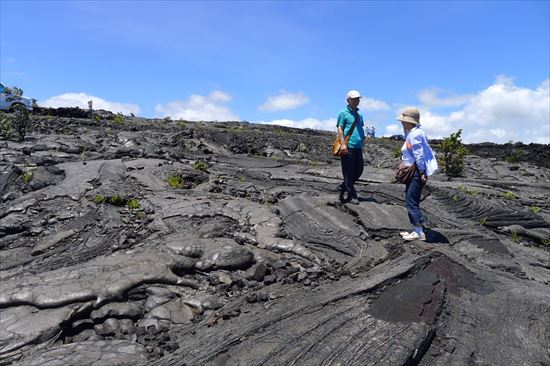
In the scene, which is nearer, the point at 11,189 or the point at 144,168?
the point at 11,189

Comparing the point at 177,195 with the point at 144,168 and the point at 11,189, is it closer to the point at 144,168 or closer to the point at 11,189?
the point at 144,168

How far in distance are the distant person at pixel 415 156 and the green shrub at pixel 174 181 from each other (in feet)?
18.8

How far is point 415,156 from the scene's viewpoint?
6855 mm

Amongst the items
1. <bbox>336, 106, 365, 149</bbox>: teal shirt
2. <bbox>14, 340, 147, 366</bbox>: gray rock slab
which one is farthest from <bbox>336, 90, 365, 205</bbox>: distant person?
<bbox>14, 340, 147, 366</bbox>: gray rock slab

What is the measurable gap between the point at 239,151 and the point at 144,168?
325 inches

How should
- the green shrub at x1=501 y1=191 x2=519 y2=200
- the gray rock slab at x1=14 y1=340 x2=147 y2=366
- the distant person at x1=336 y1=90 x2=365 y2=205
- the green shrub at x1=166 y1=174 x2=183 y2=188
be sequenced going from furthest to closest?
the green shrub at x1=501 y1=191 x2=519 y2=200, the green shrub at x1=166 y1=174 x2=183 y2=188, the distant person at x1=336 y1=90 x2=365 y2=205, the gray rock slab at x1=14 y1=340 x2=147 y2=366

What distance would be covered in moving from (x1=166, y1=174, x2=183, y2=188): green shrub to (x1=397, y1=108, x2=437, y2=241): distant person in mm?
5717

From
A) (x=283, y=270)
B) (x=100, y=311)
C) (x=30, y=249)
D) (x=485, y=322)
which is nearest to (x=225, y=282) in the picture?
(x=283, y=270)

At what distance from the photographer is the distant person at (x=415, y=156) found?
6.81m

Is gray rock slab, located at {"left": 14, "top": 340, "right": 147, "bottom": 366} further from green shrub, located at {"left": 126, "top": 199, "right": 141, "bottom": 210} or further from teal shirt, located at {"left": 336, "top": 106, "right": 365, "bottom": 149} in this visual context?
teal shirt, located at {"left": 336, "top": 106, "right": 365, "bottom": 149}

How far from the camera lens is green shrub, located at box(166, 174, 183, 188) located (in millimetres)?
10367

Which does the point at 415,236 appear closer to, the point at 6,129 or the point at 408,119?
→ the point at 408,119

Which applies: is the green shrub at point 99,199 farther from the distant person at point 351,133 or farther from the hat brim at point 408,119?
the hat brim at point 408,119

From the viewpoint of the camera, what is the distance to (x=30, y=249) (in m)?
7.18
